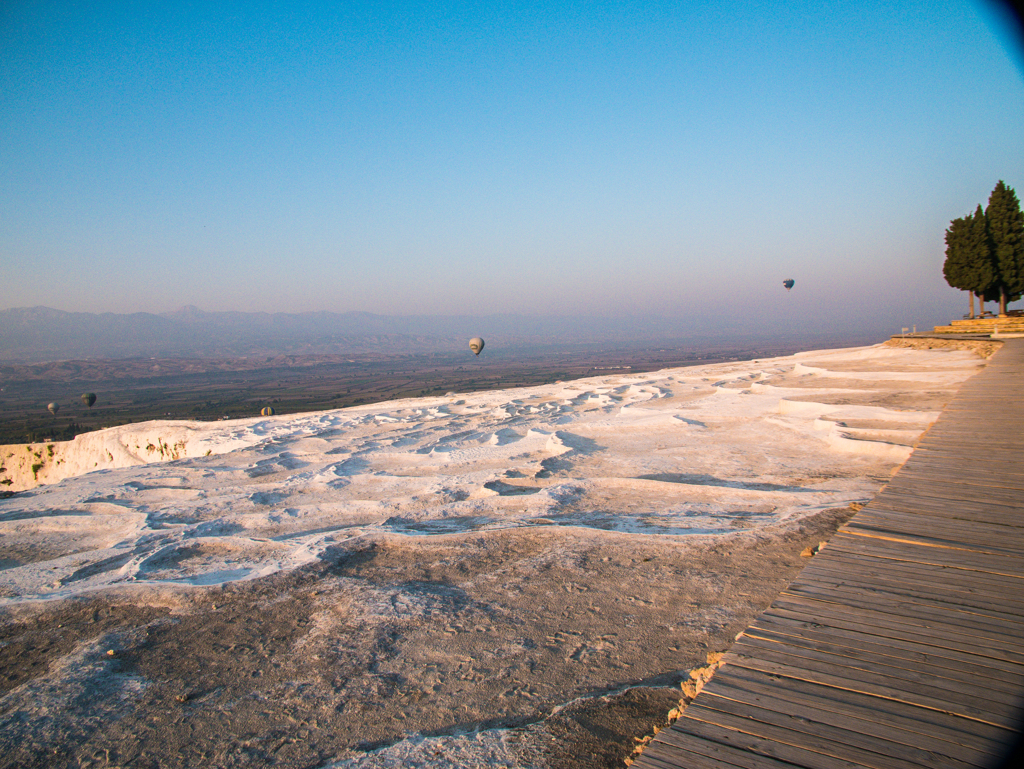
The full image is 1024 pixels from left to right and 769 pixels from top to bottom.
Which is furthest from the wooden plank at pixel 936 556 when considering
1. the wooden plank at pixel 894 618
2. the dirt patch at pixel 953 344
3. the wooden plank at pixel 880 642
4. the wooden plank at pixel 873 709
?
the dirt patch at pixel 953 344

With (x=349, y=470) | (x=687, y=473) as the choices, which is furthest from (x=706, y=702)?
(x=349, y=470)

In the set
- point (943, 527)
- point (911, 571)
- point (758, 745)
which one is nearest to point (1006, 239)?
point (943, 527)

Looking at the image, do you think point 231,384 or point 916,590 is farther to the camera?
point 231,384

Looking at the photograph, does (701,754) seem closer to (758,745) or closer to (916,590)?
(758,745)

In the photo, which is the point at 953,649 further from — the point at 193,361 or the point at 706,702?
the point at 193,361

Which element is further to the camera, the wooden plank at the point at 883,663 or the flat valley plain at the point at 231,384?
the flat valley plain at the point at 231,384

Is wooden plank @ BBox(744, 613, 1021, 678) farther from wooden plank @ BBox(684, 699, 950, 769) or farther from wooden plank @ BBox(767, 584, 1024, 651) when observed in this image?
wooden plank @ BBox(684, 699, 950, 769)

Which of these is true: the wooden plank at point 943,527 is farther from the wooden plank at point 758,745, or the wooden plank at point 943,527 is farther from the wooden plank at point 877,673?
the wooden plank at point 758,745

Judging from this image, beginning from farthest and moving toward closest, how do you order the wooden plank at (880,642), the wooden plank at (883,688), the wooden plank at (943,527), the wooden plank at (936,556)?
the wooden plank at (943,527) < the wooden plank at (936,556) < the wooden plank at (880,642) < the wooden plank at (883,688)
